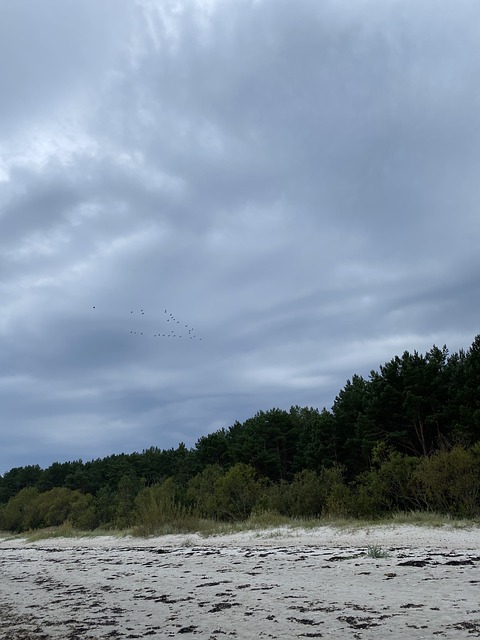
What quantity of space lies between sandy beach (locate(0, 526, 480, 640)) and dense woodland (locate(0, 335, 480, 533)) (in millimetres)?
6770

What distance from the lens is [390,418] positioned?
38.5m

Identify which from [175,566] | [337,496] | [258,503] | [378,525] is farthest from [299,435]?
[175,566]

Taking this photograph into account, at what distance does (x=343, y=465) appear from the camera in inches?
1374

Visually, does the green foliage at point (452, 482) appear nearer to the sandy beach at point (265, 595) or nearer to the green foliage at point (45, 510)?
the sandy beach at point (265, 595)

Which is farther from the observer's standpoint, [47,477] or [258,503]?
[47,477]

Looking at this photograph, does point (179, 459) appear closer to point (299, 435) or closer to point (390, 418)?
point (299, 435)

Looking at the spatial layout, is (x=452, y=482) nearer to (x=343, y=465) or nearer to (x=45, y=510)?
(x=343, y=465)

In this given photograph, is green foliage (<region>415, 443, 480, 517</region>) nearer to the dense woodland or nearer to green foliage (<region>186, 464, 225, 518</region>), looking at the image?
the dense woodland

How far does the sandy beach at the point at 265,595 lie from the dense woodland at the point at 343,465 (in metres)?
6.77

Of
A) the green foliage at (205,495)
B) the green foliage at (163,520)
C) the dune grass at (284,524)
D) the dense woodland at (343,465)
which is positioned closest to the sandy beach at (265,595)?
the dune grass at (284,524)

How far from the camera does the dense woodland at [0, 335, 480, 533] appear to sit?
21922mm

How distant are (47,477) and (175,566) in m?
80.2

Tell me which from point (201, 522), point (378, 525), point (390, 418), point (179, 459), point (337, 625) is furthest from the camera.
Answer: point (179, 459)

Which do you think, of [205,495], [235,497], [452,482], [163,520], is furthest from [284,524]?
[205,495]
